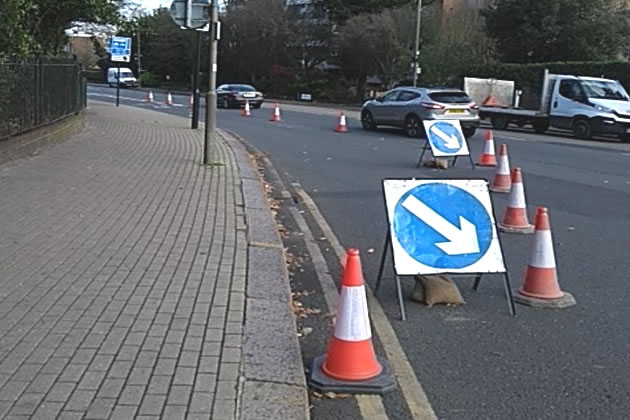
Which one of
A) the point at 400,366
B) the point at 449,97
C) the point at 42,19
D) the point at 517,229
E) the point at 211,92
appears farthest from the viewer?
the point at 449,97

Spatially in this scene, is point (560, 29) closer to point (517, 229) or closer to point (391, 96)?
point (391, 96)

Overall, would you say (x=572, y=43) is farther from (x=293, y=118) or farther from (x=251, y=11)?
(x=251, y=11)

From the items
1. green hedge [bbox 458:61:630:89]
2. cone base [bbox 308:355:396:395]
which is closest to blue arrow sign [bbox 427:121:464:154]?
cone base [bbox 308:355:396:395]

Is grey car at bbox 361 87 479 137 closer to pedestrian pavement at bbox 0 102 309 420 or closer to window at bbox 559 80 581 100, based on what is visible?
window at bbox 559 80 581 100

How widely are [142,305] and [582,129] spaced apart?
2378 centimetres

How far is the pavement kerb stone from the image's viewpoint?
4.32 m

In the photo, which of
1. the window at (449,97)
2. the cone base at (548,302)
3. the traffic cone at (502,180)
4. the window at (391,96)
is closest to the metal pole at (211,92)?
the traffic cone at (502,180)

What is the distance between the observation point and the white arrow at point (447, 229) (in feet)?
20.5

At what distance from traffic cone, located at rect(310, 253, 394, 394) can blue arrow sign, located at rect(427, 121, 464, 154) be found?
10.6m

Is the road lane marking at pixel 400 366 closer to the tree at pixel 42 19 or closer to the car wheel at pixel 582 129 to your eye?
the tree at pixel 42 19

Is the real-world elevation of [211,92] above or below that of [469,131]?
above

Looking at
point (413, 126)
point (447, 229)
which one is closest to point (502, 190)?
point (447, 229)

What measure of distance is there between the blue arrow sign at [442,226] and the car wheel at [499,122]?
2510cm

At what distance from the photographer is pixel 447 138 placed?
609 inches
